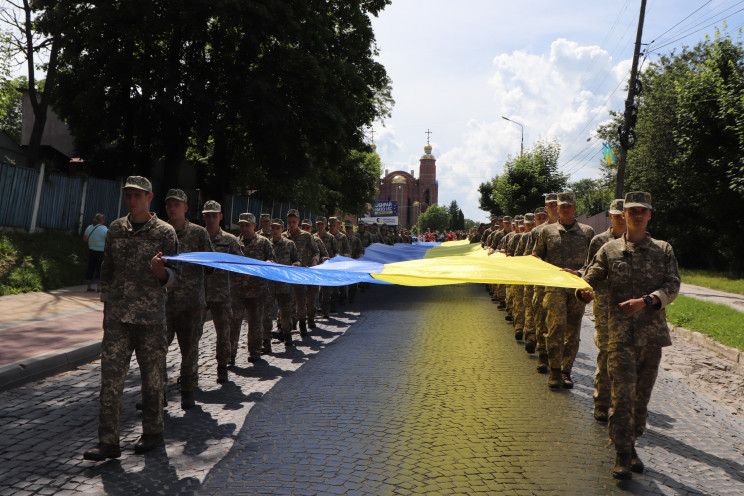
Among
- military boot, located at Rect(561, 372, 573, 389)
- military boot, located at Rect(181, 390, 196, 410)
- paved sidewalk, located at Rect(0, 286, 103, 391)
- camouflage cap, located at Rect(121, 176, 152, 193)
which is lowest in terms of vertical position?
paved sidewalk, located at Rect(0, 286, 103, 391)

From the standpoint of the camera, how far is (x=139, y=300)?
15.5ft

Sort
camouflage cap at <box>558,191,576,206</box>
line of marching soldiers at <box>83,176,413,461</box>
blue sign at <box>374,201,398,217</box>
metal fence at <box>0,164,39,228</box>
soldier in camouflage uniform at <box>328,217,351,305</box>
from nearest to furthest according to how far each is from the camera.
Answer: line of marching soldiers at <box>83,176,413,461</box>
camouflage cap at <box>558,191,576,206</box>
soldier in camouflage uniform at <box>328,217,351,305</box>
metal fence at <box>0,164,39,228</box>
blue sign at <box>374,201,398,217</box>

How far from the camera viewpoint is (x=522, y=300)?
34.6 feet

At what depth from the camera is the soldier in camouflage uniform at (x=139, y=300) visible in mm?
4645

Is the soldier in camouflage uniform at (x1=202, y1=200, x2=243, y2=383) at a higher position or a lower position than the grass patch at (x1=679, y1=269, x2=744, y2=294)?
lower

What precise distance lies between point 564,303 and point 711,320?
276 inches

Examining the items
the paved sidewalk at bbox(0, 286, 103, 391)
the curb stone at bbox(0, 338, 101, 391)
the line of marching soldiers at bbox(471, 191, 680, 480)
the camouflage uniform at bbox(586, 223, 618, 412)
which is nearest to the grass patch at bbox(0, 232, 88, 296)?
the paved sidewalk at bbox(0, 286, 103, 391)

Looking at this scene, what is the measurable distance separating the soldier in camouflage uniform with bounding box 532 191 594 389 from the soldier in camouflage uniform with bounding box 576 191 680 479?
1.76 meters

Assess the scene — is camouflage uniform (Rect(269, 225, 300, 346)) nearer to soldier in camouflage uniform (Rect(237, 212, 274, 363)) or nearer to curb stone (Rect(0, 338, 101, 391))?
soldier in camouflage uniform (Rect(237, 212, 274, 363))

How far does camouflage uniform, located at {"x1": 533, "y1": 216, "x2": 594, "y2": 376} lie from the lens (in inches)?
276

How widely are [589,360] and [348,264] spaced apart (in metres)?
4.04

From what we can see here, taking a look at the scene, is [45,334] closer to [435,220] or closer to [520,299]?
[520,299]

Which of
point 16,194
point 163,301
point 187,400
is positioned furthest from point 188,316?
point 16,194

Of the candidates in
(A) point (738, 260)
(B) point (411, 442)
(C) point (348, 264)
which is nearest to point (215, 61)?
(C) point (348, 264)
